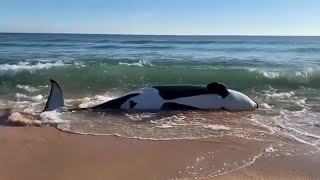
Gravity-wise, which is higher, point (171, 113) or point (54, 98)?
point (54, 98)

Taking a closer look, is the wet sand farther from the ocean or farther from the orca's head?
the orca's head

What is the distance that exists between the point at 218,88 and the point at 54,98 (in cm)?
369

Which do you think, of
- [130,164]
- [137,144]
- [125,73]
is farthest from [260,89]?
[130,164]

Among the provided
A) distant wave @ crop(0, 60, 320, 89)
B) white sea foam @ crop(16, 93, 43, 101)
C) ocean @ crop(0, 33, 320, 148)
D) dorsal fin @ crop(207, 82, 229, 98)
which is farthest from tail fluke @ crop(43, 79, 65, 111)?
distant wave @ crop(0, 60, 320, 89)

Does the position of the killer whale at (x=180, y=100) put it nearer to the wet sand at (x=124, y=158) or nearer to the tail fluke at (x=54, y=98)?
the tail fluke at (x=54, y=98)

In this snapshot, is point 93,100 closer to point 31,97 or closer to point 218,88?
point 31,97

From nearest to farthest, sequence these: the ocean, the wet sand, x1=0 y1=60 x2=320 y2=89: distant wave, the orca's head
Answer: the wet sand
the ocean
the orca's head
x1=0 y1=60 x2=320 y2=89: distant wave

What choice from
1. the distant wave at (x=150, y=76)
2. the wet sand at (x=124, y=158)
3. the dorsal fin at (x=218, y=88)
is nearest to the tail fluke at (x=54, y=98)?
the wet sand at (x=124, y=158)

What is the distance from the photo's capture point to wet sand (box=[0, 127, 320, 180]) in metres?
5.27

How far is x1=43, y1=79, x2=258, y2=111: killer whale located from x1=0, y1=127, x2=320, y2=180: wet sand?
7.76 feet

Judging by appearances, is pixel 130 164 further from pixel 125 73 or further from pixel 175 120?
pixel 125 73

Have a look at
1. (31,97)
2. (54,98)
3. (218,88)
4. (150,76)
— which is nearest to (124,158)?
(54,98)

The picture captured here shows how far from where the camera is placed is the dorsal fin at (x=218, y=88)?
30.9ft

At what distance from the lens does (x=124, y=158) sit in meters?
5.93
